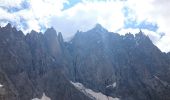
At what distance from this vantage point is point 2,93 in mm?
191375

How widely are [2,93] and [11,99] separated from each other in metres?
8.50

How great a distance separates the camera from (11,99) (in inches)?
7820
